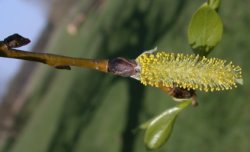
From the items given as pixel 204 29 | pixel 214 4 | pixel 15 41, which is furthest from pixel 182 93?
pixel 15 41

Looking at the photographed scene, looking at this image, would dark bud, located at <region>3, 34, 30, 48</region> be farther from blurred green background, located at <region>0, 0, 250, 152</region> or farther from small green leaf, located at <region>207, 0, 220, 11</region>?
blurred green background, located at <region>0, 0, 250, 152</region>

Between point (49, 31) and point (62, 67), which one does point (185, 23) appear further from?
point (49, 31)

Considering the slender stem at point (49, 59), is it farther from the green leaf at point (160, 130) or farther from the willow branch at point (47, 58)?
the green leaf at point (160, 130)

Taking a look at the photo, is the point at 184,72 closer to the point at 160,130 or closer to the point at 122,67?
the point at 122,67

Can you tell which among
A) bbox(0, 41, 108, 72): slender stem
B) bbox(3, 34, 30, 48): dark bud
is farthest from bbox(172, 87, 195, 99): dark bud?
bbox(3, 34, 30, 48): dark bud

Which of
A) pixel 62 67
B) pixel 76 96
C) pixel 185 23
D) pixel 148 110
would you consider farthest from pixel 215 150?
pixel 76 96

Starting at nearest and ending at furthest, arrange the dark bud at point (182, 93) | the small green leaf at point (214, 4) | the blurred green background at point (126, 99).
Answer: the dark bud at point (182, 93) < the small green leaf at point (214, 4) < the blurred green background at point (126, 99)

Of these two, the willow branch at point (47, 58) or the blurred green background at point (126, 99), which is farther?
the blurred green background at point (126, 99)

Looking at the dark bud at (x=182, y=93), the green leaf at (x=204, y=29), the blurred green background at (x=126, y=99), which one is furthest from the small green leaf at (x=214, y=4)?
the blurred green background at (x=126, y=99)
